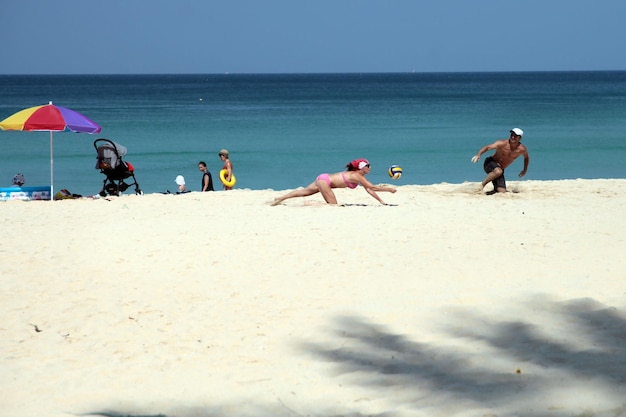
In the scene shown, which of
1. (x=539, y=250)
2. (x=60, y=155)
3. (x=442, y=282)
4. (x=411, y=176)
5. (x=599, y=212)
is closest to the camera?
(x=442, y=282)

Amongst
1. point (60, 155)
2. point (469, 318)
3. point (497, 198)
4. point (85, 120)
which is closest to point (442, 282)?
point (469, 318)

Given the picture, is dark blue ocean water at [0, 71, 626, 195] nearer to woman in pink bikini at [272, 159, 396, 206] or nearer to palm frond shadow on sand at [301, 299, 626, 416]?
woman in pink bikini at [272, 159, 396, 206]

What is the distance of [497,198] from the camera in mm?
12609

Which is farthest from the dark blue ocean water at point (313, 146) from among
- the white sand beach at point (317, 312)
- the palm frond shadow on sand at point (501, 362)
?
the palm frond shadow on sand at point (501, 362)

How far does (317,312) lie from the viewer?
677 centimetres

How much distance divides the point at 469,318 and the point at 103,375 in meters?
2.71

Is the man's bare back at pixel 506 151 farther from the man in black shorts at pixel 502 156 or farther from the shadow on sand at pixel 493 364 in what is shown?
the shadow on sand at pixel 493 364

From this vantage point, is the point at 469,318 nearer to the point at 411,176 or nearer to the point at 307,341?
the point at 307,341

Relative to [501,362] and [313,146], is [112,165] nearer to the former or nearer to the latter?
[501,362]

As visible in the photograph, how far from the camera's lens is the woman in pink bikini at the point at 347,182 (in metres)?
11.5

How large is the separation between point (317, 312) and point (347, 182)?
16.7ft

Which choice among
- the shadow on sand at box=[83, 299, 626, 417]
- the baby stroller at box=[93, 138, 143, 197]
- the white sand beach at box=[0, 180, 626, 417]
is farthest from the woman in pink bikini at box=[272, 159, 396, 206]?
the shadow on sand at box=[83, 299, 626, 417]

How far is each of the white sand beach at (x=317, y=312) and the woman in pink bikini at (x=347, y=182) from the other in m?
0.44

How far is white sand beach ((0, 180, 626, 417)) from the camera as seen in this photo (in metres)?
4.90
